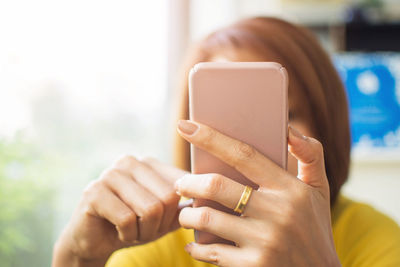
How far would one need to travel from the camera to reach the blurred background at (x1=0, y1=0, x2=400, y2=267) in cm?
103

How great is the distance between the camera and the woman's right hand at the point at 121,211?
0.46m

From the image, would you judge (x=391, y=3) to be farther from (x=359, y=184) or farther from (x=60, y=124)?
(x=60, y=124)

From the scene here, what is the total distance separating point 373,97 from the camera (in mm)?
1809

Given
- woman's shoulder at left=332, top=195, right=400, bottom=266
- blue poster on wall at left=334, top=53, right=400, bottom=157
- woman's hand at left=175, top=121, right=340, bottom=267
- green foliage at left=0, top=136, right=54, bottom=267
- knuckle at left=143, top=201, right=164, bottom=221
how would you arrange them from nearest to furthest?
1. woman's hand at left=175, top=121, right=340, bottom=267
2. knuckle at left=143, top=201, right=164, bottom=221
3. woman's shoulder at left=332, top=195, right=400, bottom=266
4. green foliage at left=0, top=136, right=54, bottom=267
5. blue poster on wall at left=334, top=53, right=400, bottom=157

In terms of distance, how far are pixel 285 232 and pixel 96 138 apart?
1.06 metres

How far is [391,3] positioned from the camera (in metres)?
1.76

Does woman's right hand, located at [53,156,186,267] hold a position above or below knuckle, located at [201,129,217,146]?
below

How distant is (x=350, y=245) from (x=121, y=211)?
42cm

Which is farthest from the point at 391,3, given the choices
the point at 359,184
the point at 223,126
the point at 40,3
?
the point at 223,126

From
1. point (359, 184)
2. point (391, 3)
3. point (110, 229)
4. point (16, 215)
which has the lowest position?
point (359, 184)

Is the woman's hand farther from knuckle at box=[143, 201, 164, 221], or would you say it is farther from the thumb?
knuckle at box=[143, 201, 164, 221]

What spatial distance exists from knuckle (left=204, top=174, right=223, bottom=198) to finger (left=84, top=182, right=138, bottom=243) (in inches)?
6.4

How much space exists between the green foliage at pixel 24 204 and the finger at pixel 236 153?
2.60ft

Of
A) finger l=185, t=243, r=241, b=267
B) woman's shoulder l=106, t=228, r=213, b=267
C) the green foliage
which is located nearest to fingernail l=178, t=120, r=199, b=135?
finger l=185, t=243, r=241, b=267
